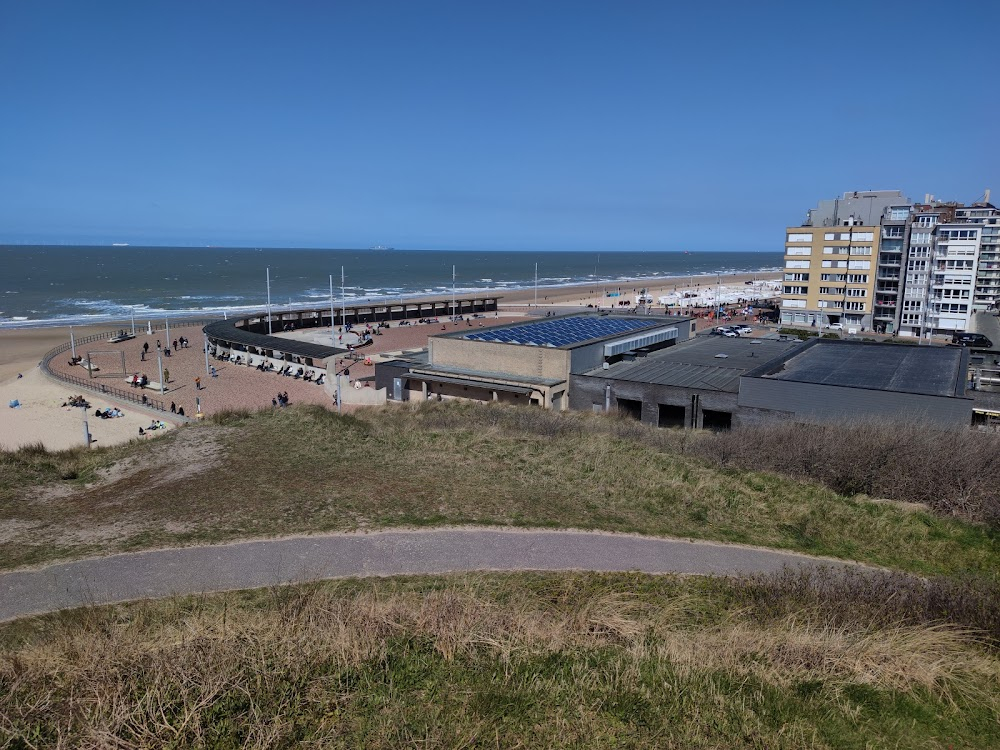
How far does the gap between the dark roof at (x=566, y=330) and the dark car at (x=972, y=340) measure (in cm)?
2228

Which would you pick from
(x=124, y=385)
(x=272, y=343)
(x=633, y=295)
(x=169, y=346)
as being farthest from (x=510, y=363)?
(x=633, y=295)

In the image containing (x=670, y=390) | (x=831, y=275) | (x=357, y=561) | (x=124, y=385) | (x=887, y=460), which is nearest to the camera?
(x=357, y=561)

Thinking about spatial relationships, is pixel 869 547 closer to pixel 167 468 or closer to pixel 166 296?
pixel 167 468

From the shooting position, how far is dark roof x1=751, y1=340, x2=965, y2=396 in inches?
969

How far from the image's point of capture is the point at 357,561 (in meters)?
10.8

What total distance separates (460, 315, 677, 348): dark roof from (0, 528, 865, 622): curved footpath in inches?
718

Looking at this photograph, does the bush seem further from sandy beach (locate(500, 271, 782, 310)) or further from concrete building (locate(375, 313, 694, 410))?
sandy beach (locate(500, 271, 782, 310))

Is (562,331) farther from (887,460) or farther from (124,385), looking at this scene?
(124,385)

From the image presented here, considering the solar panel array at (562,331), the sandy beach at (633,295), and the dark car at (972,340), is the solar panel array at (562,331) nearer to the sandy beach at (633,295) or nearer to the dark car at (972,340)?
the dark car at (972,340)

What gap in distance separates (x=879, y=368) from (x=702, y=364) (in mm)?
7277

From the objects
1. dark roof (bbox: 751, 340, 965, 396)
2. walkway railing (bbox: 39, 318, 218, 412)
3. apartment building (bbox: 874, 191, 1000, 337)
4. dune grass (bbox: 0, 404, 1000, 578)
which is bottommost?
walkway railing (bbox: 39, 318, 218, 412)

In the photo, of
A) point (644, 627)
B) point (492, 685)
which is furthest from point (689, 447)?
point (492, 685)

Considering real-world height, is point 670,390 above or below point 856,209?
below

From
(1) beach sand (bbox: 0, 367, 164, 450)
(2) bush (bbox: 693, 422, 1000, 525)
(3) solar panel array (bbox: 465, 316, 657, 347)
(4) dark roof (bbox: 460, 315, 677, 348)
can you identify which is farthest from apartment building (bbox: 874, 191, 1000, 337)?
(1) beach sand (bbox: 0, 367, 164, 450)
